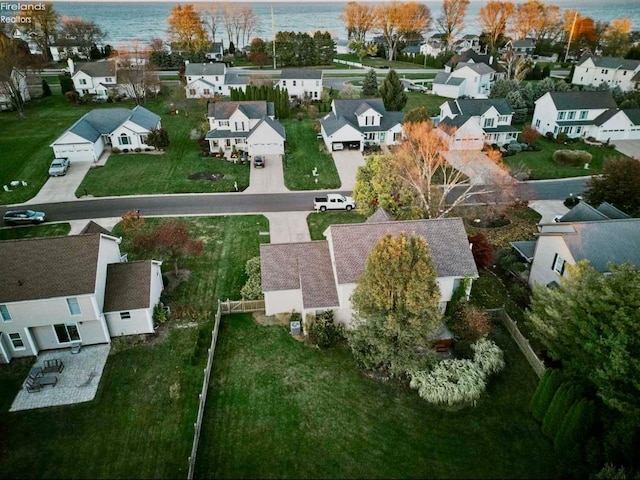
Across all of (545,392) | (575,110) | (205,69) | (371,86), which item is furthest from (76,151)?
(575,110)

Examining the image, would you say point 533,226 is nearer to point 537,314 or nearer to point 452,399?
point 537,314

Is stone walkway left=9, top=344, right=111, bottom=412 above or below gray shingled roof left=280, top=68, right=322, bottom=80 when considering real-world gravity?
below

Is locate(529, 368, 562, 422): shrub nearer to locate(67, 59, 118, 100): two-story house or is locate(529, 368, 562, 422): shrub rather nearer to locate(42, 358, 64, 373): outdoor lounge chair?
locate(42, 358, 64, 373): outdoor lounge chair

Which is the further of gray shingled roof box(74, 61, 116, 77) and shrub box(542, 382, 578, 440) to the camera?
gray shingled roof box(74, 61, 116, 77)

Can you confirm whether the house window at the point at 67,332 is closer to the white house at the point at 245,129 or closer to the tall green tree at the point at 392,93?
the white house at the point at 245,129

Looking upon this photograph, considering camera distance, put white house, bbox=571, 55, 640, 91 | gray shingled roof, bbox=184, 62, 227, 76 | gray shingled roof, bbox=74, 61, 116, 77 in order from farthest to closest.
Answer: white house, bbox=571, 55, 640, 91
gray shingled roof, bbox=184, 62, 227, 76
gray shingled roof, bbox=74, 61, 116, 77

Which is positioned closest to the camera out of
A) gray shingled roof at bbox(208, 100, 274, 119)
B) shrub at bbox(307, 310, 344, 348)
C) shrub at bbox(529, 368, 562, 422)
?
shrub at bbox(529, 368, 562, 422)

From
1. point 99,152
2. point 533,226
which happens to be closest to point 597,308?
point 533,226

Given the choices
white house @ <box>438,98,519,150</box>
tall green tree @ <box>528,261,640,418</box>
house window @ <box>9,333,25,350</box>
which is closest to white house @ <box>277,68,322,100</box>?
white house @ <box>438,98,519,150</box>

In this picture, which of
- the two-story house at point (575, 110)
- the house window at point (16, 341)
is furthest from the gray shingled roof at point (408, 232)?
the two-story house at point (575, 110)
